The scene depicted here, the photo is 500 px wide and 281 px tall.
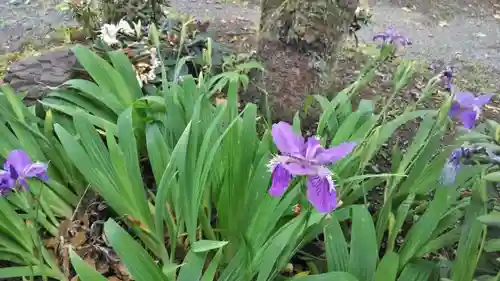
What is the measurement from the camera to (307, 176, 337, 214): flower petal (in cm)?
112

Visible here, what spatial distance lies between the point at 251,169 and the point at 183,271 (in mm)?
427

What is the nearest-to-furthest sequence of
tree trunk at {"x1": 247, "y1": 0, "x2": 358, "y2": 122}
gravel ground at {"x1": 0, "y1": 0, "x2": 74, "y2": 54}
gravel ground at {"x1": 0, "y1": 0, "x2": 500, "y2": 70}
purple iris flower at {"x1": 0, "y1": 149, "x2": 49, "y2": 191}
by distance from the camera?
1. purple iris flower at {"x1": 0, "y1": 149, "x2": 49, "y2": 191}
2. tree trunk at {"x1": 247, "y1": 0, "x2": 358, "y2": 122}
3. gravel ground at {"x1": 0, "y1": 0, "x2": 74, "y2": 54}
4. gravel ground at {"x1": 0, "y1": 0, "x2": 500, "y2": 70}

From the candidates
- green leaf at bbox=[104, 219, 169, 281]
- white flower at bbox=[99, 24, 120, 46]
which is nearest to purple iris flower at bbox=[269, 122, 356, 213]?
green leaf at bbox=[104, 219, 169, 281]

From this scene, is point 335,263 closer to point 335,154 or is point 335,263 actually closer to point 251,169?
point 251,169

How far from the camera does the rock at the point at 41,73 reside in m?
2.33

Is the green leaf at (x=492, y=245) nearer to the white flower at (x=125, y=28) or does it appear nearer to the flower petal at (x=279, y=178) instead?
the flower petal at (x=279, y=178)

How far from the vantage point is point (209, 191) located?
1790 mm

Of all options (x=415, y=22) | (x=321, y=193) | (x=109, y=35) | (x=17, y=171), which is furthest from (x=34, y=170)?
(x=415, y=22)

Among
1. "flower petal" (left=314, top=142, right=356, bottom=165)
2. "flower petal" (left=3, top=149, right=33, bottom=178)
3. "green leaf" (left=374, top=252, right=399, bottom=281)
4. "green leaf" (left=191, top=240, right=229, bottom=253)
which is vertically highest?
"flower petal" (left=314, top=142, right=356, bottom=165)

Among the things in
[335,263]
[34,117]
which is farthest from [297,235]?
[34,117]

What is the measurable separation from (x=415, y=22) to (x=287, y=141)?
3.94 m

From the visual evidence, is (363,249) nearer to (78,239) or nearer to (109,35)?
(78,239)

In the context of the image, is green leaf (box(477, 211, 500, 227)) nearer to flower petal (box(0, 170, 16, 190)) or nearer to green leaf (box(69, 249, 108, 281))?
green leaf (box(69, 249, 108, 281))

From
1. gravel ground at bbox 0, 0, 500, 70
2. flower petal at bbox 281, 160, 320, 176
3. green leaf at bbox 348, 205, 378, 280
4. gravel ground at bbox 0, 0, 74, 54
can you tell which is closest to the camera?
flower petal at bbox 281, 160, 320, 176
